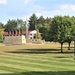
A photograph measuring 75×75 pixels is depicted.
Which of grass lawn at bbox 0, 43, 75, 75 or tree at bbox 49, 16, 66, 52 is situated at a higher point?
tree at bbox 49, 16, 66, 52

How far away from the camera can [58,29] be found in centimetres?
6016

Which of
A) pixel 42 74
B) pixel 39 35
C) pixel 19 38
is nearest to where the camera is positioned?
pixel 42 74

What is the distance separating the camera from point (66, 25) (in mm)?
60875

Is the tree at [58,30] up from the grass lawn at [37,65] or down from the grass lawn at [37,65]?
up

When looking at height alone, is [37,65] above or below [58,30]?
below

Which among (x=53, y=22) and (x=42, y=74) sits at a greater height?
(x=53, y=22)

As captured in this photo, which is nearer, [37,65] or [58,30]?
[37,65]

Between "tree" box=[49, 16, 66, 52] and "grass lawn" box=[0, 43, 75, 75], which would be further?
"tree" box=[49, 16, 66, 52]

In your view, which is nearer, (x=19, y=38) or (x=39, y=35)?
(x=19, y=38)

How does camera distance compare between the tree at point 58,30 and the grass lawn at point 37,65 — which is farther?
the tree at point 58,30

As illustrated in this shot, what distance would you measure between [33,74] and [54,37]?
41.1 meters

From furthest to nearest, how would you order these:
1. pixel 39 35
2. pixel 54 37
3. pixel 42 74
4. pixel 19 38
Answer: pixel 39 35, pixel 19 38, pixel 54 37, pixel 42 74

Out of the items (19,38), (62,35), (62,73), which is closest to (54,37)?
(62,35)

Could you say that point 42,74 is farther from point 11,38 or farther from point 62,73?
point 11,38
